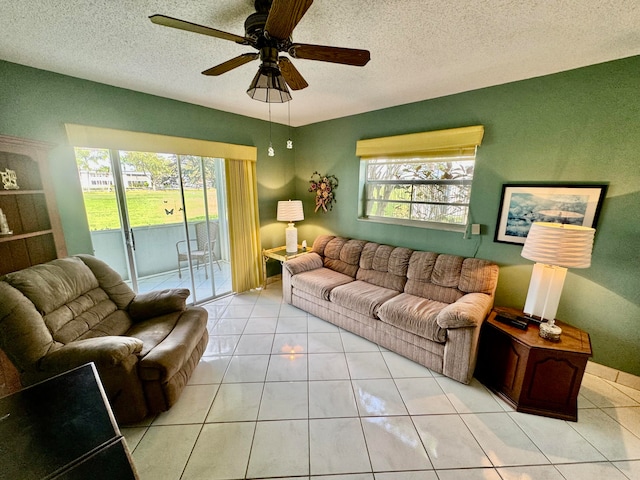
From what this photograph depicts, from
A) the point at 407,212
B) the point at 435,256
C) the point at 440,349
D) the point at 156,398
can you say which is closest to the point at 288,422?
the point at 156,398

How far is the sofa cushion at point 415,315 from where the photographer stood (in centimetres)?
216

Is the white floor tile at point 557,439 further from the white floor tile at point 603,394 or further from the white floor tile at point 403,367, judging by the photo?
the white floor tile at point 403,367

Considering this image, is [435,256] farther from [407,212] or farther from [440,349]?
[440,349]

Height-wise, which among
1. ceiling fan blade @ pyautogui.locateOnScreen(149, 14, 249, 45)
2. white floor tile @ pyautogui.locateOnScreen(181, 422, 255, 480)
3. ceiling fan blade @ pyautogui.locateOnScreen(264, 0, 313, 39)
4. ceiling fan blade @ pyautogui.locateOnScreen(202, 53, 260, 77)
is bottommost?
white floor tile @ pyautogui.locateOnScreen(181, 422, 255, 480)

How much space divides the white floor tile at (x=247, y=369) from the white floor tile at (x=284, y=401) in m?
0.16

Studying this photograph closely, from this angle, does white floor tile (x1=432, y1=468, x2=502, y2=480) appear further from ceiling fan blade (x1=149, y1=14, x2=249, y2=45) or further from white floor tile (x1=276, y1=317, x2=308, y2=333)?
ceiling fan blade (x1=149, y1=14, x2=249, y2=45)

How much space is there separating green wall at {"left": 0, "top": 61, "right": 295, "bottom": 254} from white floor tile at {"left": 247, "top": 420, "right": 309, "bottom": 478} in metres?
2.47

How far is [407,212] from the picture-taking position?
328 centimetres

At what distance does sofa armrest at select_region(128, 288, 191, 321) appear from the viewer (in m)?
2.31

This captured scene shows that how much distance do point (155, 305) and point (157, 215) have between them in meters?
2.16

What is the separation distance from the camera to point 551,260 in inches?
70.6

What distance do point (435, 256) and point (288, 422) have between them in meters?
2.18

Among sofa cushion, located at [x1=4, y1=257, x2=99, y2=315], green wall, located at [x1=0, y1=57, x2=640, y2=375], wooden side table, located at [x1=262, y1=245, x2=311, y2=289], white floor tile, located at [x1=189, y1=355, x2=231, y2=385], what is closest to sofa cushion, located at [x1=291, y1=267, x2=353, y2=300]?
wooden side table, located at [x1=262, y1=245, x2=311, y2=289]

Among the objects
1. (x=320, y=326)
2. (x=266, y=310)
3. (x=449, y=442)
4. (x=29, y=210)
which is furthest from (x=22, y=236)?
(x=449, y=442)
